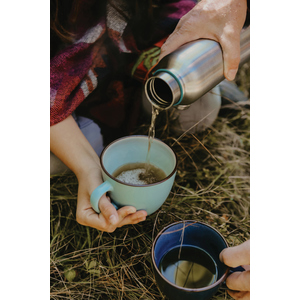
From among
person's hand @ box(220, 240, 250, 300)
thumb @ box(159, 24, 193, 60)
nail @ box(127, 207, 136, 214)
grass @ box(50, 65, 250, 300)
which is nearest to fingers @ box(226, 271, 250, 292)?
person's hand @ box(220, 240, 250, 300)

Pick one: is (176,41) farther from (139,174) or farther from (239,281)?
(239,281)

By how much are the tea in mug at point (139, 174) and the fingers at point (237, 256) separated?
24 centimetres

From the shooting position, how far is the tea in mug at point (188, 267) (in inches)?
24.6

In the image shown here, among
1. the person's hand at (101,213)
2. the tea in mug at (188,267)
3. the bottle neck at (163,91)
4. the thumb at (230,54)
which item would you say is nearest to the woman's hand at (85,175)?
the person's hand at (101,213)

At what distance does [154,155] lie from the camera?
28.2 inches

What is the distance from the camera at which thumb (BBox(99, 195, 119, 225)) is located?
23.9 inches

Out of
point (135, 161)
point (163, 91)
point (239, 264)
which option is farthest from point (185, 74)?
point (239, 264)

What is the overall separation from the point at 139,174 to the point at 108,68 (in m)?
0.33

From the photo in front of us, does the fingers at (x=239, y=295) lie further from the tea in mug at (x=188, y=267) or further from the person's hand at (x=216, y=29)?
the person's hand at (x=216, y=29)

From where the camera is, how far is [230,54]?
0.65 m

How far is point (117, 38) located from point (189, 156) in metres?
0.42

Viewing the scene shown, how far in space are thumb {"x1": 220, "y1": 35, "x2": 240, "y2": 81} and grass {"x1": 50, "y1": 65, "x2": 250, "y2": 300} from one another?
13.1 inches
